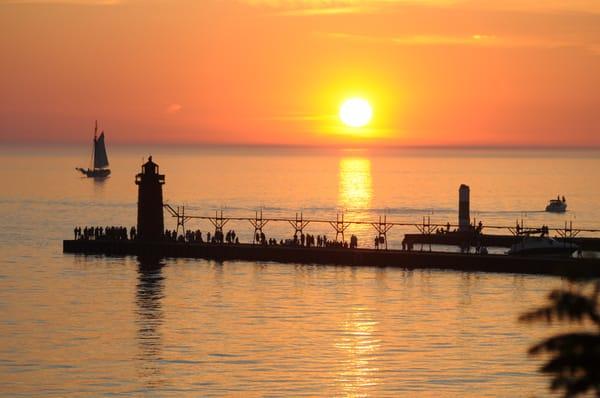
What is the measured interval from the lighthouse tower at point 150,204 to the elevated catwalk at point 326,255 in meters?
1.50

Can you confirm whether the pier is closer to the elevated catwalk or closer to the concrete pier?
the elevated catwalk

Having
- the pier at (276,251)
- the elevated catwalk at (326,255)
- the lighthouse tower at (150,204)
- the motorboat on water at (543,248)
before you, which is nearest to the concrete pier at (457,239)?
the pier at (276,251)

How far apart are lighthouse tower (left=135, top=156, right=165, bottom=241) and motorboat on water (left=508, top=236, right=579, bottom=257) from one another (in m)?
29.6

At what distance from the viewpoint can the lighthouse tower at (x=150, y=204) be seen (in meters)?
102

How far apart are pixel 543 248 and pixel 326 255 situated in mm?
17321

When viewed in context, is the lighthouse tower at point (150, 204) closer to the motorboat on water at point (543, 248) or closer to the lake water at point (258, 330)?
the lake water at point (258, 330)

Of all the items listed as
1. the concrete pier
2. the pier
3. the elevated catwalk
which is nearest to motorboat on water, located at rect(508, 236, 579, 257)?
the pier

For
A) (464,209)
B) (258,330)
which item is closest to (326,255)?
(464,209)

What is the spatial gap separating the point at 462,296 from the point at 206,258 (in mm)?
29318

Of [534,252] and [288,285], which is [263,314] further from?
[534,252]

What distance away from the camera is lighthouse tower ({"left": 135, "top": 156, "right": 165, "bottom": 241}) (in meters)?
102

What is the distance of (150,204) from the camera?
335 ft

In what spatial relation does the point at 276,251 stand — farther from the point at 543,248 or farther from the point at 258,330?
the point at 258,330

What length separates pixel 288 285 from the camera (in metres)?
83.4
